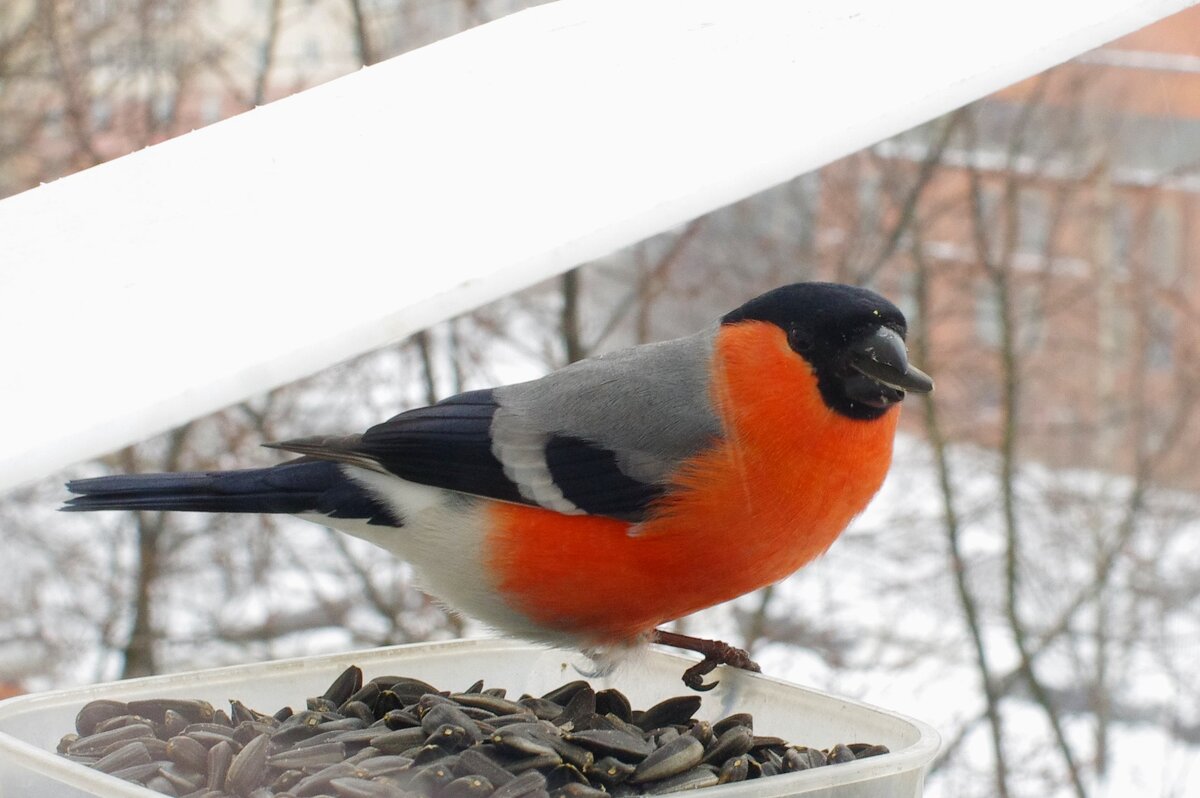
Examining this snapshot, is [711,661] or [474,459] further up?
[474,459]

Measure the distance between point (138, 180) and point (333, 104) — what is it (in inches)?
5.7

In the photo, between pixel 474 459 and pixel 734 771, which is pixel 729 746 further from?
pixel 474 459

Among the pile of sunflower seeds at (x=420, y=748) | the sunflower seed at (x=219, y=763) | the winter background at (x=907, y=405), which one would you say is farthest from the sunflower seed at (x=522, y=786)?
the winter background at (x=907, y=405)

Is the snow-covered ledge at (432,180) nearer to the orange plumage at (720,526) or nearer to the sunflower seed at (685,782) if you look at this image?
the orange plumage at (720,526)

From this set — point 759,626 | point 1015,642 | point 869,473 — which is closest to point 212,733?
point 869,473

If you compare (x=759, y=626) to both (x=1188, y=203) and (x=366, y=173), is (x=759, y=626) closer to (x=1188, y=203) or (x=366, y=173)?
(x=1188, y=203)

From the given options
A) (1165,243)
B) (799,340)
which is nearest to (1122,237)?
(1165,243)

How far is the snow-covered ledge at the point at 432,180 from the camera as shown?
74cm

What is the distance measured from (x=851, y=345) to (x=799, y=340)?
0.07 meters

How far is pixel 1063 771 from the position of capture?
3.78m

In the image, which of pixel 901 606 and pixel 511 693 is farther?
pixel 901 606

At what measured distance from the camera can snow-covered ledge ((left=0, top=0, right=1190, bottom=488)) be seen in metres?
0.74

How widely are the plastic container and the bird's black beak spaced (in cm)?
30

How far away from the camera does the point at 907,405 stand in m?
3.74
